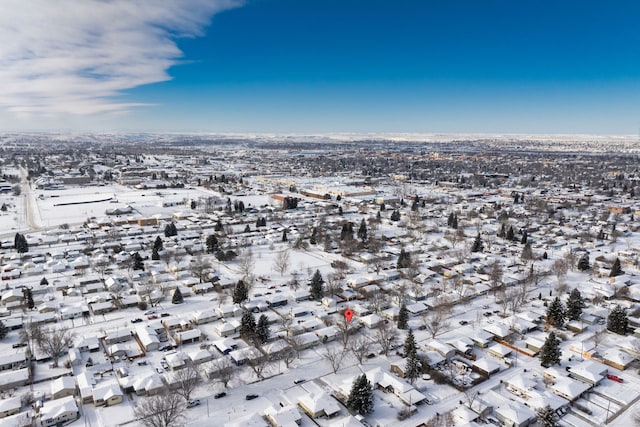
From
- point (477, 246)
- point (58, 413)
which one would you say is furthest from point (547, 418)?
point (477, 246)

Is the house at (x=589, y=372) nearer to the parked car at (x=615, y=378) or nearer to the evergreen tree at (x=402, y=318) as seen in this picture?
the parked car at (x=615, y=378)

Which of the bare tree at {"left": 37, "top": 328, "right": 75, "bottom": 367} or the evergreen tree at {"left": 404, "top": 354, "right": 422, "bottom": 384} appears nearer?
the evergreen tree at {"left": 404, "top": 354, "right": 422, "bottom": 384}

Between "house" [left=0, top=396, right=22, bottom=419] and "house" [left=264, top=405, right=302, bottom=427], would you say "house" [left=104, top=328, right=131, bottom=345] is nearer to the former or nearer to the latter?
"house" [left=0, top=396, right=22, bottom=419]

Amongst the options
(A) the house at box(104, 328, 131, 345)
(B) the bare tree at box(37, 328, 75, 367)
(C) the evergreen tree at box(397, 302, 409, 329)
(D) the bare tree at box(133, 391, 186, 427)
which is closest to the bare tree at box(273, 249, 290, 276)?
(C) the evergreen tree at box(397, 302, 409, 329)

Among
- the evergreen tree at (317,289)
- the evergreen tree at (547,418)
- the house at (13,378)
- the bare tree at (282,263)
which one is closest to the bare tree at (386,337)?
the evergreen tree at (317,289)

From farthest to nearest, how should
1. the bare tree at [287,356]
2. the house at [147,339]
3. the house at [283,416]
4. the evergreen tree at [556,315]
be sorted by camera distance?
the evergreen tree at [556,315]
the house at [147,339]
the bare tree at [287,356]
the house at [283,416]

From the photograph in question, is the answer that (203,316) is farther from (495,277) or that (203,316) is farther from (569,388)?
(495,277)
